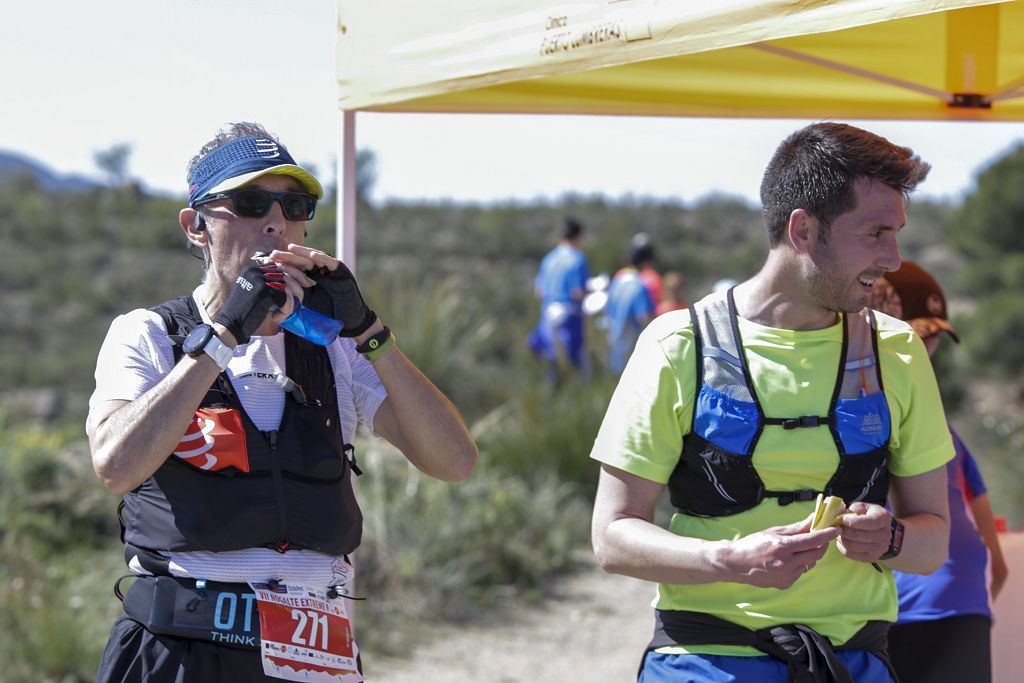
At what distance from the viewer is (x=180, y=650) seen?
222 centimetres

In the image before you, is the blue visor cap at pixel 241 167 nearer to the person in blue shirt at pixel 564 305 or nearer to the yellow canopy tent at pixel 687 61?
the yellow canopy tent at pixel 687 61

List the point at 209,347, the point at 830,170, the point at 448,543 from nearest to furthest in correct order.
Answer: the point at 209,347, the point at 830,170, the point at 448,543

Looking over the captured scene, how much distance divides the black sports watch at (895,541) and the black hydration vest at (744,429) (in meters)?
0.09

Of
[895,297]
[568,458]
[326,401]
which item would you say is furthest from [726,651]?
[568,458]

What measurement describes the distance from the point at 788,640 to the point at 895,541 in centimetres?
26

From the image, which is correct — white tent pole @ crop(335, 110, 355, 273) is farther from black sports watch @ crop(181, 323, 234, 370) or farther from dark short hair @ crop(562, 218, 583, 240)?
dark short hair @ crop(562, 218, 583, 240)

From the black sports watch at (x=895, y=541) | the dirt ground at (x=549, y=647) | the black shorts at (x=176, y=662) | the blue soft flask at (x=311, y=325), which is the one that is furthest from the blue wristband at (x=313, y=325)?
the dirt ground at (x=549, y=647)

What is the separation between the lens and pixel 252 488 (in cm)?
221

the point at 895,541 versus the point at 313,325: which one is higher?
the point at 313,325

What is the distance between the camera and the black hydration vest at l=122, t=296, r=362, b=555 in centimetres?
219

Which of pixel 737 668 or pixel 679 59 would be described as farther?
pixel 679 59

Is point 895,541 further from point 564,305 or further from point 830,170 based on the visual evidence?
point 564,305

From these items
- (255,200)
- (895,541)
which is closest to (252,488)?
(255,200)

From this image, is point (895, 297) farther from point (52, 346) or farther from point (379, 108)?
point (52, 346)
